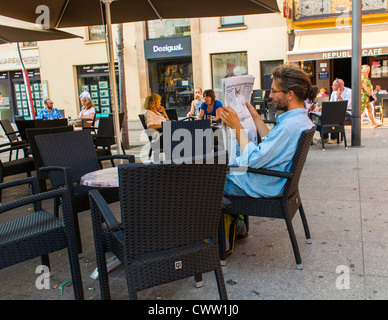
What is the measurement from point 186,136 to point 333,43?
12055 mm

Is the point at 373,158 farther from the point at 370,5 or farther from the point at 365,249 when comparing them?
the point at 370,5

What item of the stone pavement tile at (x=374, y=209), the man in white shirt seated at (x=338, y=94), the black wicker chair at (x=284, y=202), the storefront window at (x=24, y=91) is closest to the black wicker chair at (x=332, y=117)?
the man in white shirt seated at (x=338, y=94)

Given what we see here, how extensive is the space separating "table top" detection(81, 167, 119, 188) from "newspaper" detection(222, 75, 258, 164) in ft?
3.02

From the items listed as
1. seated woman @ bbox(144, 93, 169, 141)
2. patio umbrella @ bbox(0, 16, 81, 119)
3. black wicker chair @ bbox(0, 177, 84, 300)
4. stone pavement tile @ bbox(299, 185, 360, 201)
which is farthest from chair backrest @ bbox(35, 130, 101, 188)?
seated woman @ bbox(144, 93, 169, 141)

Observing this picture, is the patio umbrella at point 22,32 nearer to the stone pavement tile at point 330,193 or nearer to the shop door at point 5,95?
the stone pavement tile at point 330,193

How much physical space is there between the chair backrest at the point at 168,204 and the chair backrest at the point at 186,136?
274cm

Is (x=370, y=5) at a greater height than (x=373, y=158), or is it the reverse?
(x=370, y=5)

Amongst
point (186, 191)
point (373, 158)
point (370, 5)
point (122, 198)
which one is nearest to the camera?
point (122, 198)

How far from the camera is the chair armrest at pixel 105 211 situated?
209 cm

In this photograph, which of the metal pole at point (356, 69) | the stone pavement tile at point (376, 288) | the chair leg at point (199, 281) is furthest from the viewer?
the metal pole at point (356, 69)

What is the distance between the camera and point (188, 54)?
19344mm

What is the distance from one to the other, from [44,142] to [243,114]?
1.98 m

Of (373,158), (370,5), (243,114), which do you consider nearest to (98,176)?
(243,114)

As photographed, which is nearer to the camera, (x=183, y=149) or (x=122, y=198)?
(x=122, y=198)
